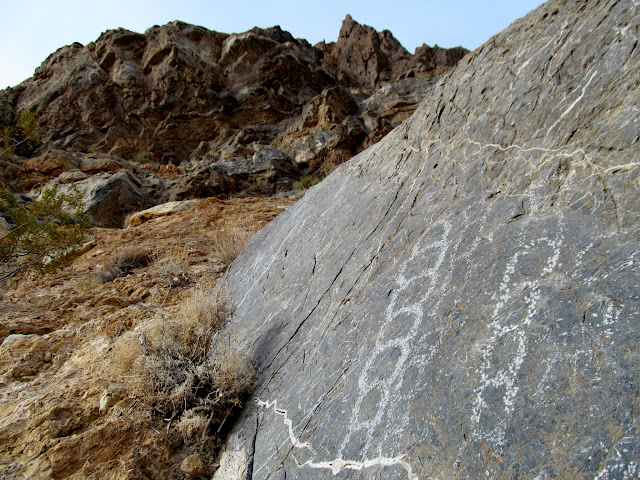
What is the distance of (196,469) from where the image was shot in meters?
2.57

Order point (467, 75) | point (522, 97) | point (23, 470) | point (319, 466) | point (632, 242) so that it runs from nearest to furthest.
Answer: point (632, 242) → point (319, 466) → point (23, 470) → point (522, 97) → point (467, 75)

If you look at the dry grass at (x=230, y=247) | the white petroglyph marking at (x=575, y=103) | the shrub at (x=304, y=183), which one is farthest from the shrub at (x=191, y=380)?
the shrub at (x=304, y=183)

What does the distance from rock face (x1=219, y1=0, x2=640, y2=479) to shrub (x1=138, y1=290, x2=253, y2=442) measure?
0.17 metres

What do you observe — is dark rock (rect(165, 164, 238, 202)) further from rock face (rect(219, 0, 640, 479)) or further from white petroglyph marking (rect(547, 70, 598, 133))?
white petroglyph marking (rect(547, 70, 598, 133))

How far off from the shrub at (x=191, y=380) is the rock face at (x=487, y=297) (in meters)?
0.17

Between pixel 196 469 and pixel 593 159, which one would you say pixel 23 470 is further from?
pixel 593 159

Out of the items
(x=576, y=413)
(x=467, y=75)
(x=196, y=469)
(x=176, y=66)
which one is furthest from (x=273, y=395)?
(x=176, y=66)

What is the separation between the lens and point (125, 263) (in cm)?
650

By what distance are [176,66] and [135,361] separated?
23.3m

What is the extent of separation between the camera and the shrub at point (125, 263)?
20.0 feet

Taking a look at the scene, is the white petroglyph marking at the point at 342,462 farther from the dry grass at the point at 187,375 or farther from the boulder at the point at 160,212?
the boulder at the point at 160,212

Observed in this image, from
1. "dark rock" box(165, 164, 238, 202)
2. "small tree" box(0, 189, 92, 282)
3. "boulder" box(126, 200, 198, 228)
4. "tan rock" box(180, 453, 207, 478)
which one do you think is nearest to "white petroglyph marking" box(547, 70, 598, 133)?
"tan rock" box(180, 453, 207, 478)

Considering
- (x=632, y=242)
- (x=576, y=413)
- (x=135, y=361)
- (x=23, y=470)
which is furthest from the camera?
(x=135, y=361)

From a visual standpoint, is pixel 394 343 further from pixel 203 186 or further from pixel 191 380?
pixel 203 186
